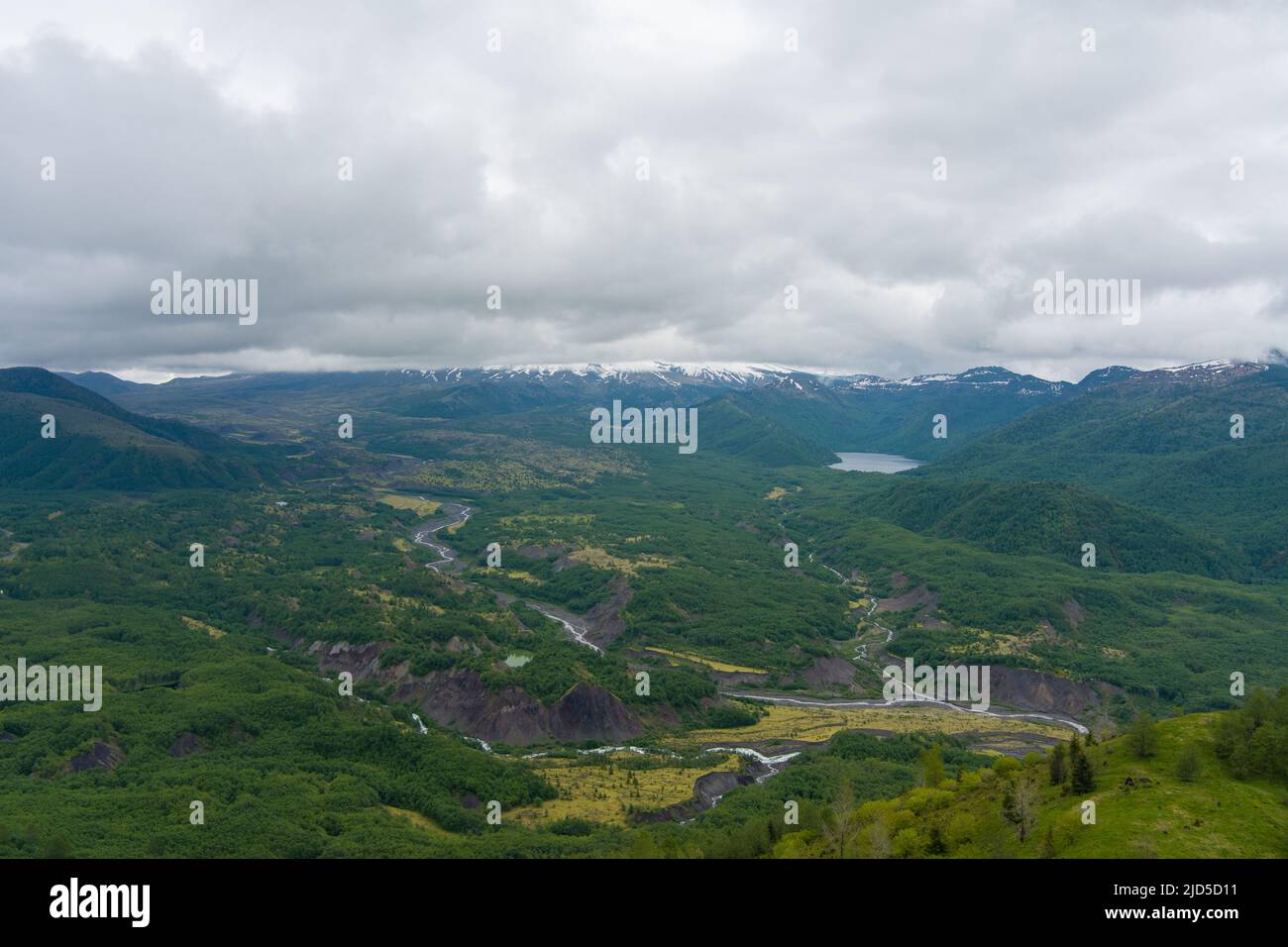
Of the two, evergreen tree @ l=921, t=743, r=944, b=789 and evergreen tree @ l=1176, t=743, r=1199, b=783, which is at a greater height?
evergreen tree @ l=1176, t=743, r=1199, b=783

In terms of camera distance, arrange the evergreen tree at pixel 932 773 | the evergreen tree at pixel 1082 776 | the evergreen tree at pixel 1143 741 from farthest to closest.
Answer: the evergreen tree at pixel 932 773 → the evergreen tree at pixel 1143 741 → the evergreen tree at pixel 1082 776

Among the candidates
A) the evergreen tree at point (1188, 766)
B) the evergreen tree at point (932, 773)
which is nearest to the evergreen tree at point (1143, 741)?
the evergreen tree at point (1188, 766)

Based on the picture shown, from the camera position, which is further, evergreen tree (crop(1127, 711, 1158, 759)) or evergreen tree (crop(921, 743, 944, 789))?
evergreen tree (crop(921, 743, 944, 789))

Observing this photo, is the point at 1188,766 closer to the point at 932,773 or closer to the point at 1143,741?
the point at 1143,741

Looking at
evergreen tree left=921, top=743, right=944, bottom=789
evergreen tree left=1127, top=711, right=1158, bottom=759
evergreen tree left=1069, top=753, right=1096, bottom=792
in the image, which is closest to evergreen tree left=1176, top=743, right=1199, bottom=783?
evergreen tree left=1127, top=711, right=1158, bottom=759

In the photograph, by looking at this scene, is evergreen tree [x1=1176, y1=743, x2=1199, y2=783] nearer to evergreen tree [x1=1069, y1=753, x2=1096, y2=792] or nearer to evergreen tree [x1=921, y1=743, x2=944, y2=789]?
evergreen tree [x1=1069, y1=753, x2=1096, y2=792]

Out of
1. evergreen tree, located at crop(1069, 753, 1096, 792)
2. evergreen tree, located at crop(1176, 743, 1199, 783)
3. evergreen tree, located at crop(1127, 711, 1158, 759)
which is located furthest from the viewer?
evergreen tree, located at crop(1127, 711, 1158, 759)

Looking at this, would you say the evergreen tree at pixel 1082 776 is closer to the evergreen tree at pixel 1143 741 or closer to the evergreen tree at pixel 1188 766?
the evergreen tree at pixel 1188 766

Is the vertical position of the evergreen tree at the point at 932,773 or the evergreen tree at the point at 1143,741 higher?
the evergreen tree at the point at 1143,741

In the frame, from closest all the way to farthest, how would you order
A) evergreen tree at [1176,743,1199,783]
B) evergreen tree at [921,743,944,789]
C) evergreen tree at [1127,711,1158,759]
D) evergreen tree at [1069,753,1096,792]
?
evergreen tree at [1176,743,1199,783] < evergreen tree at [1069,753,1096,792] < evergreen tree at [1127,711,1158,759] < evergreen tree at [921,743,944,789]

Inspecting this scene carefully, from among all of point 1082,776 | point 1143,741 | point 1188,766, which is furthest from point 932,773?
point 1188,766

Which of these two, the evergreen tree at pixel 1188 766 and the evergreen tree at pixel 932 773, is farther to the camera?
the evergreen tree at pixel 932 773

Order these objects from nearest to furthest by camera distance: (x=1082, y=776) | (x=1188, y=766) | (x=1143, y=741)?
1. (x=1188, y=766)
2. (x=1082, y=776)
3. (x=1143, y=741)

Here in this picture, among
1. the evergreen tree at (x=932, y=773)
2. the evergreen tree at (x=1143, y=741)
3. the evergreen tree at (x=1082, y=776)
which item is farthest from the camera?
the evergreen tree at (x=932, y=773)
